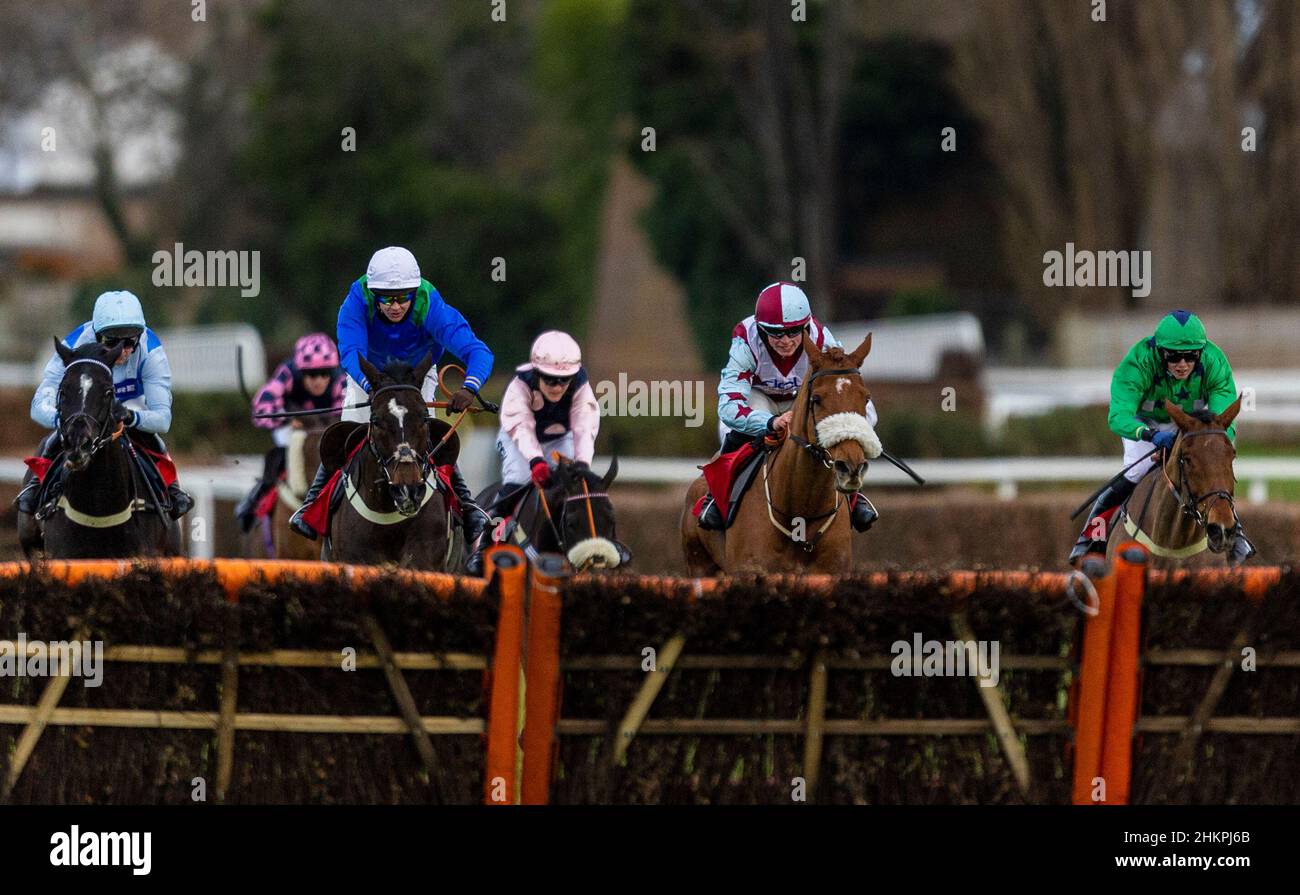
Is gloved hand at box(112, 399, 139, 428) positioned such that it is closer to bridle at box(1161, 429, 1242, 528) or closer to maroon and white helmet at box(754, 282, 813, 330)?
maroon and white helmet at box(754, 282, 813, 330)

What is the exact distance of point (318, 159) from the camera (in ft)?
117

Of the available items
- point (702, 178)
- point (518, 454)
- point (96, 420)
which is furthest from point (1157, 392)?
point (702, 178)

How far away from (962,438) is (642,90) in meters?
20.0

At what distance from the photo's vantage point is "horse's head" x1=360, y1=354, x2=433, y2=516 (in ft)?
23.6

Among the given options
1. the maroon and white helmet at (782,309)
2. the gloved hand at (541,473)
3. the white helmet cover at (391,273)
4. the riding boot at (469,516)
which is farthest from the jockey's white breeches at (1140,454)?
the white helmet cover at (391,273)

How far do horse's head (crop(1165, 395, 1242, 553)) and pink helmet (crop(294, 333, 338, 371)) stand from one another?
4691 mm

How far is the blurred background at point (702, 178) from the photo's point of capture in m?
23.3

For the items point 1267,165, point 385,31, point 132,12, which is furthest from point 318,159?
point 1267,165

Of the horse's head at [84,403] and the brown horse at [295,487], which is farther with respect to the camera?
the brown horse at [295,487]

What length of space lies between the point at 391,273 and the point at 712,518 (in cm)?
165

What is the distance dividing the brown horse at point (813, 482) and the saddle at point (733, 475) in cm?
5

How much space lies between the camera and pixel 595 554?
7.44 metres

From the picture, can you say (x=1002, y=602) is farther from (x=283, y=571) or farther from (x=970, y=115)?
(x=970, y=115)

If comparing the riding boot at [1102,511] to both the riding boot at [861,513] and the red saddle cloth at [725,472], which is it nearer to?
the riding boot at [861,513]
